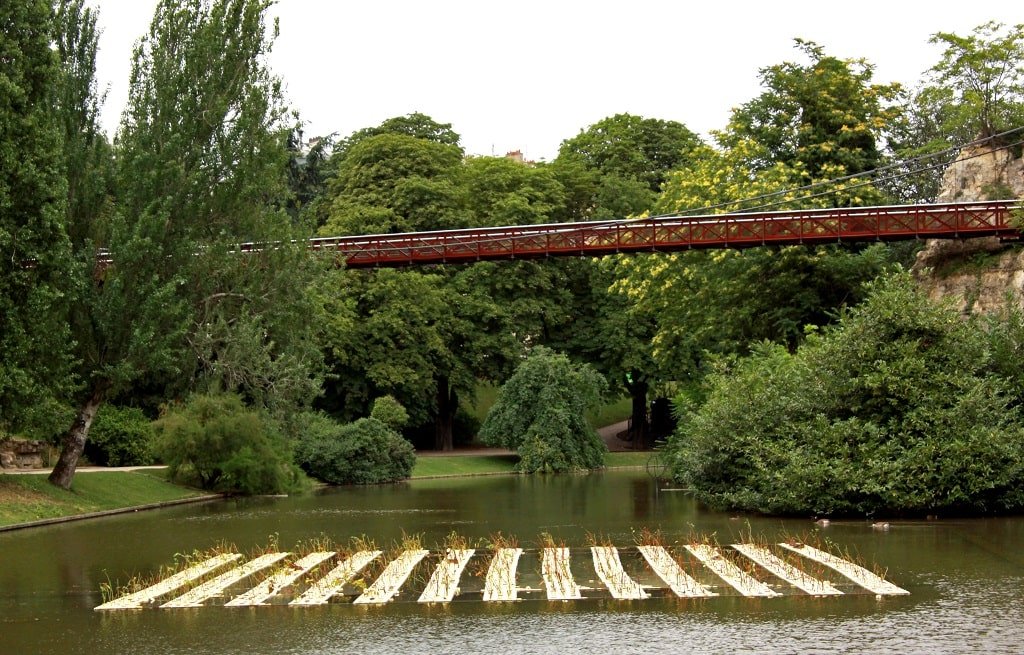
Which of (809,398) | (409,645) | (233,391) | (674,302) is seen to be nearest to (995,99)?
(674,302)

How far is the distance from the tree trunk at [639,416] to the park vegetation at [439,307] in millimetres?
156

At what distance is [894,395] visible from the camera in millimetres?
21500

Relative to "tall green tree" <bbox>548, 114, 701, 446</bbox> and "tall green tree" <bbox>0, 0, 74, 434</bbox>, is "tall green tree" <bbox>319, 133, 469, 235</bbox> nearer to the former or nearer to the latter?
"tall green tree" <bbox>548, 114, 701, 446</bbox>

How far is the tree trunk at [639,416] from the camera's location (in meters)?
58.7

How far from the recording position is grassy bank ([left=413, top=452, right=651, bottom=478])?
47281 mm

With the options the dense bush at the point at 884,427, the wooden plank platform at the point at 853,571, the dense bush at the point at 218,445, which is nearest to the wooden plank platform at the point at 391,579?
the wooden plank platform at the point at 853,571

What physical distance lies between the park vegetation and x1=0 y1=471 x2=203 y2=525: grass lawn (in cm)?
87

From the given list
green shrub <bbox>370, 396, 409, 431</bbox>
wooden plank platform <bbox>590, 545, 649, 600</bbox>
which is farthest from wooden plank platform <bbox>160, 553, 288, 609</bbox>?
green shrub <bbox>370, 396, 409, 431</bbox>

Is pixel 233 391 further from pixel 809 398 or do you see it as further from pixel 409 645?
Result: pixel 409 645

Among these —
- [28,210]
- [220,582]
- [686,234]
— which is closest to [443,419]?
[686,234]

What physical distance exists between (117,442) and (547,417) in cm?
1762

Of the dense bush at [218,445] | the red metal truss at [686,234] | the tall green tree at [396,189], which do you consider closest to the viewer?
the dense bush at [218,445]

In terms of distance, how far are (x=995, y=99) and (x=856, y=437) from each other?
24.0 m

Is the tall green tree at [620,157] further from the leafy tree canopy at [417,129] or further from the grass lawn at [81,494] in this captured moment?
the grass lawn at [81,494]
